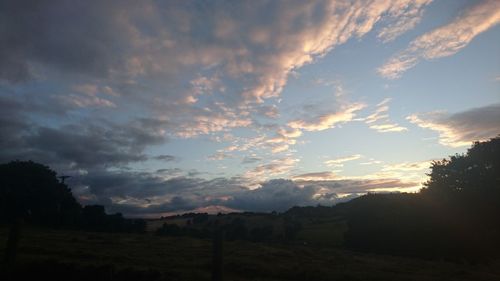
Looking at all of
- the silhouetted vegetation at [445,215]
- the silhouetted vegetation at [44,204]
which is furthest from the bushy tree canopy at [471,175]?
the silhouetted vegetation at [44,204]

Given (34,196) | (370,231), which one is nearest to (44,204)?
(34,196)

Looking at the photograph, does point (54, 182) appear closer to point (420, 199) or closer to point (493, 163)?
point (420, 199)

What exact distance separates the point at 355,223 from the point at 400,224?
7733mm

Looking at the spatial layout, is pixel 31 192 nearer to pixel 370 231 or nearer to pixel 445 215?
pixel 370 231

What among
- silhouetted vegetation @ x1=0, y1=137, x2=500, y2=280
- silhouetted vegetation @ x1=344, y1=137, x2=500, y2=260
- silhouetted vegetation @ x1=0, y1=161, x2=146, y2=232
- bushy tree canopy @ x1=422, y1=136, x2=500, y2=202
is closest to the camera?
silhouetted vegetation @ x1=0, y1=137, x2=500, y2=280

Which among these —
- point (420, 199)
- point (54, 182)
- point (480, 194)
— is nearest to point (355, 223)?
point (420, 199)

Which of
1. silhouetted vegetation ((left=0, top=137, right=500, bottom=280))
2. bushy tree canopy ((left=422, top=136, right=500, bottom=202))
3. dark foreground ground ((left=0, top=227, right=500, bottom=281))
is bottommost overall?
dark foreground ground ((left=0, top=227, right=500, bottom=281))

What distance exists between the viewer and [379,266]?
36.7 meters

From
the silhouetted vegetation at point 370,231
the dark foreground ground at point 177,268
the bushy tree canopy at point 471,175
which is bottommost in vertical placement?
the dark foreground ground at point 177,268

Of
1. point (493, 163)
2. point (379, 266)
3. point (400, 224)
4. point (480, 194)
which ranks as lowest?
point (379, 266)

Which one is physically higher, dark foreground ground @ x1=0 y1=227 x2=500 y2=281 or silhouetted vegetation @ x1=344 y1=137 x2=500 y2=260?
silhouetted vegetation @ x1=344 y1=137 x2=500 y2=260

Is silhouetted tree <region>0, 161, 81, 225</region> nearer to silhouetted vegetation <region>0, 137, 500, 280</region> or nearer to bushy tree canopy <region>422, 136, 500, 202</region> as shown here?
silhouetted vegetation <region>0, 137, 500, 280</region>

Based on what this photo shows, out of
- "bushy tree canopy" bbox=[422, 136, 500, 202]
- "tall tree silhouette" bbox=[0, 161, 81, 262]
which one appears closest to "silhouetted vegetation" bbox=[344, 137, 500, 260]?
"bushy tree canopy" bbox=[422, 136, 500, 202]

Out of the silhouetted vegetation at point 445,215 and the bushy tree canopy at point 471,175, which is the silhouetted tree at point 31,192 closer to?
the silhouetted vegetation at point 445,215
